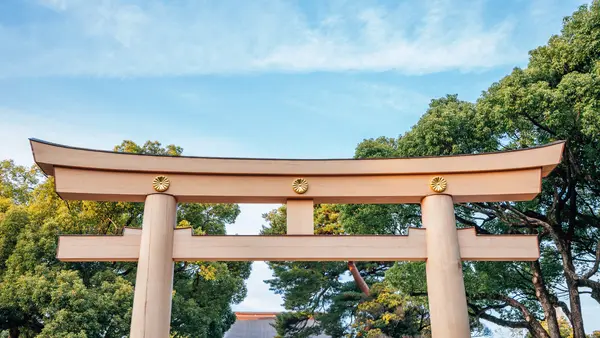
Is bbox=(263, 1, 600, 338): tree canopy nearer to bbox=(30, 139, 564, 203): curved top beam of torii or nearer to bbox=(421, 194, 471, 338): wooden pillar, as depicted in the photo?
bbox=(30, 139, 564, 203): curved top beam of torii

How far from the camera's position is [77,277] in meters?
11.5

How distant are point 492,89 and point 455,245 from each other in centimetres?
602

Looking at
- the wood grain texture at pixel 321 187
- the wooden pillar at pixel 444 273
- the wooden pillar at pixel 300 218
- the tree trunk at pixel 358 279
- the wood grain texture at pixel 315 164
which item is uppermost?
the tree trunk at pixel 358 279

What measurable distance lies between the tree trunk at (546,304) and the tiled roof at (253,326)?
47.4ft

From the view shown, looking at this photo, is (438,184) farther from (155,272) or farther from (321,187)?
(155,272)

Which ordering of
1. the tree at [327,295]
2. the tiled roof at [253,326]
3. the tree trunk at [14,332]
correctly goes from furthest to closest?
the tiled roof at [253,326] → the tree at [327,295] → the tree trunk at [14,332]

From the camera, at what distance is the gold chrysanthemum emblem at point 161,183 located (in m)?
5.26

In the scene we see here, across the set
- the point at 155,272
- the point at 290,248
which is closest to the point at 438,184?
the point at 290,248

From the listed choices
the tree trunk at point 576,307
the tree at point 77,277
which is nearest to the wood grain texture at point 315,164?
the tree trunk at point 576,307

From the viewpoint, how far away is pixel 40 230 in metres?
12.3

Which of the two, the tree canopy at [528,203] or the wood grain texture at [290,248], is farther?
the tree canopy at [528,203]

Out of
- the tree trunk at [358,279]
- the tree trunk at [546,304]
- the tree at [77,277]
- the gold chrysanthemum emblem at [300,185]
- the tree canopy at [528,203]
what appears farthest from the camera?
the tree trunk at [358,279]

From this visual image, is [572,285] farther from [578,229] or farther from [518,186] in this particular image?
[518,186]

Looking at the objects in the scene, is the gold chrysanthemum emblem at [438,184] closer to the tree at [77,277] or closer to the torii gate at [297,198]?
the torii gate at [297,198]
